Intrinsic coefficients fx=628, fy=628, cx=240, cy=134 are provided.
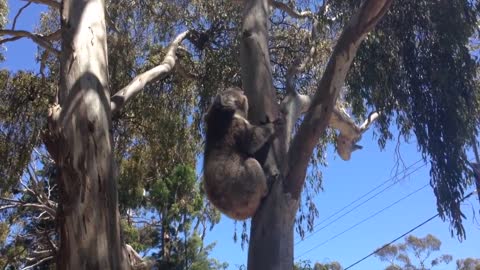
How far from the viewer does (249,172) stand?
4.53m

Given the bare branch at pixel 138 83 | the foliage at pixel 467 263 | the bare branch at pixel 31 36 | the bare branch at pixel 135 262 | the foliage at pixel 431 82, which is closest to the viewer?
the foliage at pixel 431 82

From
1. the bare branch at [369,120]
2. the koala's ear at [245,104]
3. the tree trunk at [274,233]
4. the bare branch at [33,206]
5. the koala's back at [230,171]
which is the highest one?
the bare branch at [33,206]

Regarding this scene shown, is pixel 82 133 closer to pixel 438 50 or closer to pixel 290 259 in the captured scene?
pixel 290 259

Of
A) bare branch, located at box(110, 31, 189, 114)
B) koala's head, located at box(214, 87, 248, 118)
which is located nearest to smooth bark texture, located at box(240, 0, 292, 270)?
koala's head, located at box(214, 87, 248, 118)

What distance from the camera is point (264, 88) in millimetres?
4844

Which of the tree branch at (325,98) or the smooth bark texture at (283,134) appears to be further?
the tree branch at (325,98)

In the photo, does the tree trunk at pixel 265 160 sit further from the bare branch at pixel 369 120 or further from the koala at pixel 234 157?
the bare branch at pixel 369 120

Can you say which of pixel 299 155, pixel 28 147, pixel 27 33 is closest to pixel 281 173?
pixel 299 155

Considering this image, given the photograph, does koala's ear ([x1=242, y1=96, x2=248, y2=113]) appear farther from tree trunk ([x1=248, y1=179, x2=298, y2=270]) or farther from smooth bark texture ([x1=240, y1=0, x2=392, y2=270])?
tree trunk ([x1=248, y1=179, x2=298, y2=270])

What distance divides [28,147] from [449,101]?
7.37 m

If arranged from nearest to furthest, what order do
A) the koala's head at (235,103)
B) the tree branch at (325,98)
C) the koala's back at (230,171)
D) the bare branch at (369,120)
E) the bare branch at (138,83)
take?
the tree branch at (325,98)
the koala's back at (230,171)
the koala's head at (235,103)
the bare branch at (138,83)
the bare branch at (369,120)

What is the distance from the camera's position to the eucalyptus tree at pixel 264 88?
4.36 m

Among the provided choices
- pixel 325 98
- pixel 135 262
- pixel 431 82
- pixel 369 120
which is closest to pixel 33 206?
pixel 135 262

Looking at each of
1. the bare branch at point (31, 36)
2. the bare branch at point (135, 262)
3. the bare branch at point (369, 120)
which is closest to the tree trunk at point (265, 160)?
the bare branch at point (135, 262)
